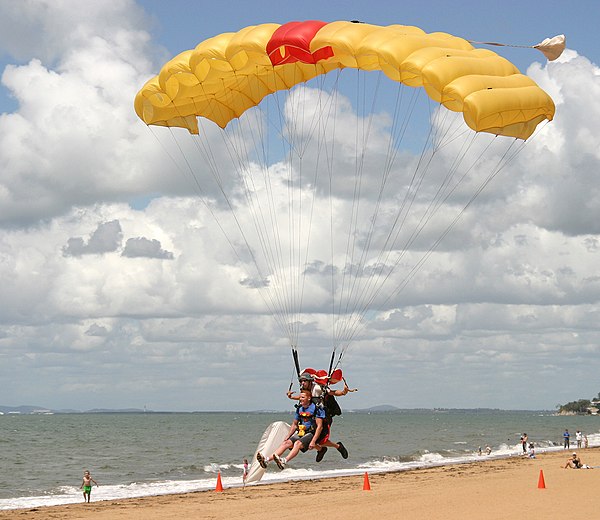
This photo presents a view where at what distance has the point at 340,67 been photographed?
14.3 m

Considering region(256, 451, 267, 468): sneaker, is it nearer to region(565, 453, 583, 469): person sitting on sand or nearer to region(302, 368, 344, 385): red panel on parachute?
region(302, 368, 344, 385): red panel on parachute

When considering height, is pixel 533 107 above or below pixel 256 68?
below

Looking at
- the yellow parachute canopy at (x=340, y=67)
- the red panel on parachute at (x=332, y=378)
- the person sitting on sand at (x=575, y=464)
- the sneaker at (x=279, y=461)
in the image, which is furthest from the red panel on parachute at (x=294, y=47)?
the person sitting on sand at (x=575, y=464)

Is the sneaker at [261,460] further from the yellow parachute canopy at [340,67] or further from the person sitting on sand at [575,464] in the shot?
the person sitting on sand at [575,464]

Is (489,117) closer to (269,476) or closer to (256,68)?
(256,68)

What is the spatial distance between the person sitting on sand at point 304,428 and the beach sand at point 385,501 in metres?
8.13

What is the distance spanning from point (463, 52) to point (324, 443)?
21.3 ft

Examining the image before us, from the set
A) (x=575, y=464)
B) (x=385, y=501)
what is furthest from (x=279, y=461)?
(x=575, y=464)

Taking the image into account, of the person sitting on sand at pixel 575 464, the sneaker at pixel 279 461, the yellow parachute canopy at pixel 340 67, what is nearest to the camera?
the sneaker at pixel 279 461

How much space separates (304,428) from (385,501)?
1192 centimetres

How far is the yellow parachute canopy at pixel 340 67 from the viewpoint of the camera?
12.5 m

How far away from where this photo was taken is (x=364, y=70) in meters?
13.5

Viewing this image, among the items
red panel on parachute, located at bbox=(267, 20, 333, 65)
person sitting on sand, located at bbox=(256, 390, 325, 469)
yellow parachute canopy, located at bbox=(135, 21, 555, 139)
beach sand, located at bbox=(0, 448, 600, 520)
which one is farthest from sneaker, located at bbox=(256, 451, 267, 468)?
beach sand, located at bbox=(0, 448, 600, 520)

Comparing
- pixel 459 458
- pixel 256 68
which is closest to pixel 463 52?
pixel 256 68
